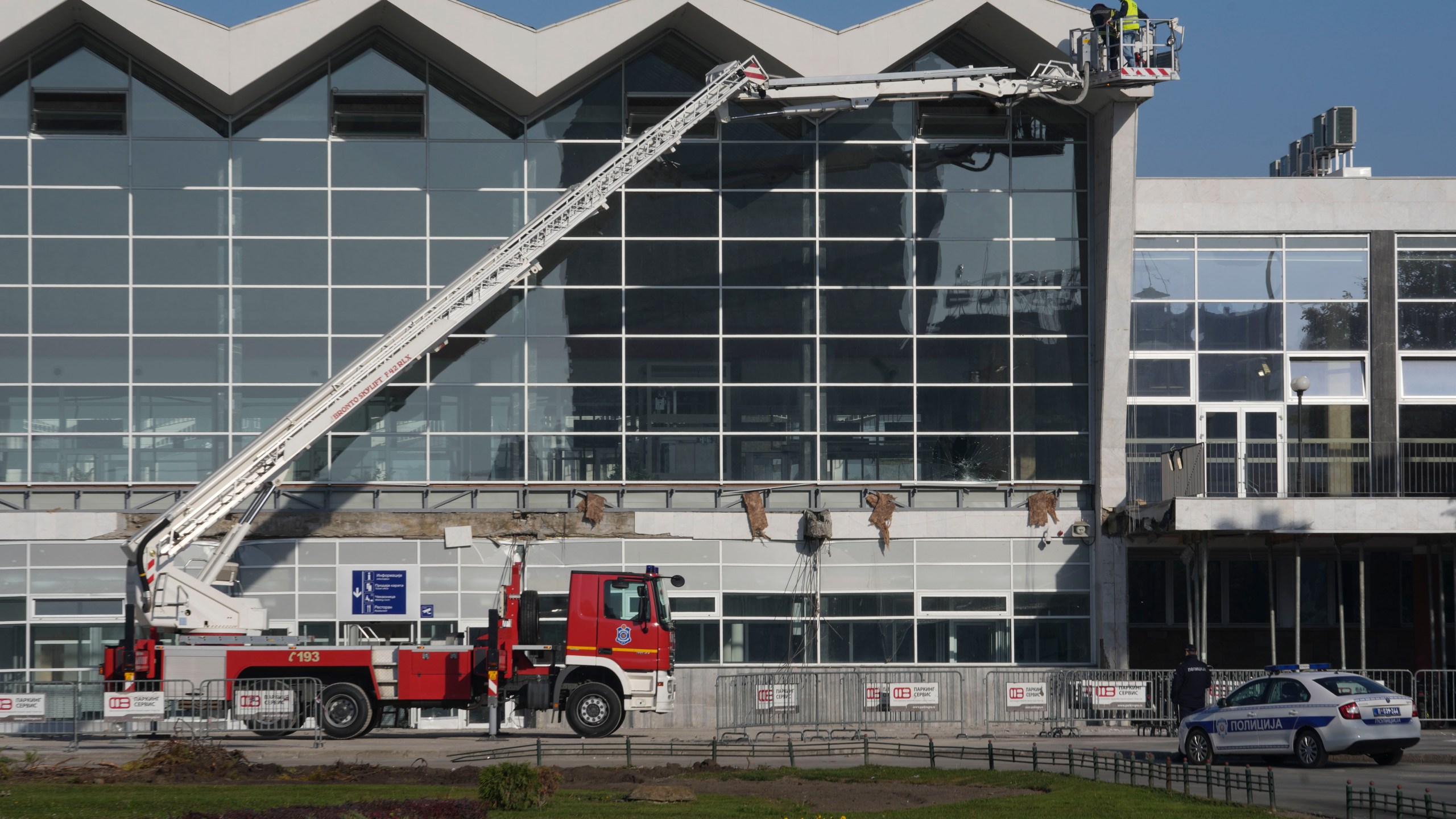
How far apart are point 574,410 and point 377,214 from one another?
235 inches

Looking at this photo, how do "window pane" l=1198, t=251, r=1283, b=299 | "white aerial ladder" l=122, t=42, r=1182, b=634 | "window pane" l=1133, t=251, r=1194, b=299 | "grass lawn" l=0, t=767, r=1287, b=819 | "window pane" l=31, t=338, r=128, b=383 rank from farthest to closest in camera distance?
"window pane" l=1133, t=251, r=1194, b=299 < "window pane" l=1198, t=251, r=1283, b=299 < "window pane" l=31, t=338, r=128, b=383 < "white aerial ladder" l=122, t=42, r=1182, b=634 < "grass lawn" l=0, t=767, r=1287, b=819

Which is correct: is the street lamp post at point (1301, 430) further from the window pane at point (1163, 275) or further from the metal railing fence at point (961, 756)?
the metal railing fence at point (961, 756)

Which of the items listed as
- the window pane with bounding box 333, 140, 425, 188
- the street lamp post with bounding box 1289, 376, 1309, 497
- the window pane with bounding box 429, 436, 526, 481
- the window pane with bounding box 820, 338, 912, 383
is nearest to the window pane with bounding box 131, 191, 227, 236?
the window pane with bounding box 333, 140, 425, 188

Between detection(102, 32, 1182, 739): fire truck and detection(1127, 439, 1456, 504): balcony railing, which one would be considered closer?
detection(102, 32, 1182, 739): fire truck

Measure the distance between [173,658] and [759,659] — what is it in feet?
39.9

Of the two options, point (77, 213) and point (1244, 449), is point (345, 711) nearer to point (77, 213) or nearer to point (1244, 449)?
point (77, 213)

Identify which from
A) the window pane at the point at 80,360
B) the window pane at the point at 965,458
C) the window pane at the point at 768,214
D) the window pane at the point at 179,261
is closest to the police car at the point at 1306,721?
the window pane at the point at 965,458

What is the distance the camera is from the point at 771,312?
31.3m

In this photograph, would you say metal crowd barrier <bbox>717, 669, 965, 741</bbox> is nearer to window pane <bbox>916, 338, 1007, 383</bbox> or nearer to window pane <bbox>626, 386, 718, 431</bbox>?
window pane <bbox>626, 386, 718, 431</bbox>

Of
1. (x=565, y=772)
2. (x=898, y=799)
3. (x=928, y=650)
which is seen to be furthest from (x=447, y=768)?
(x=928, y=650)

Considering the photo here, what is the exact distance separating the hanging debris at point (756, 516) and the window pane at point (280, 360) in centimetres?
941

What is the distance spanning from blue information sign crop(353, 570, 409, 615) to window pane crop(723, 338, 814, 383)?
27.6 feet

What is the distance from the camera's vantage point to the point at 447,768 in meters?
19.5

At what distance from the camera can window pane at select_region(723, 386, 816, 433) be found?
1230 inches
